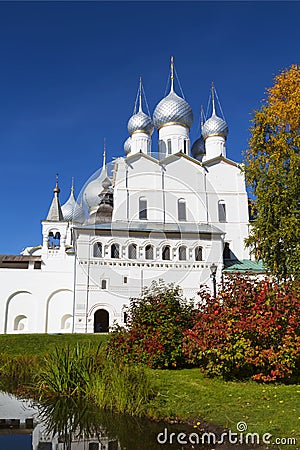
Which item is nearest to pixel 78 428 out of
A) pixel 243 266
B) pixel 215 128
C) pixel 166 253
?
pixel 166 253

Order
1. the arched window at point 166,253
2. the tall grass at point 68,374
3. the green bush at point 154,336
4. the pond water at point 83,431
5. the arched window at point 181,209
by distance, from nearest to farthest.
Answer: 1. the pond water at point 83,431
2. the tall grass at point 68,374
3. the green bush at point 154,336
4. the arched window at point 166,253
5. the arched window at point 181,209

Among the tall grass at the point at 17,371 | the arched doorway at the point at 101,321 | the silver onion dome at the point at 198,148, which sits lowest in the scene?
the tall grass at the point at 17,371

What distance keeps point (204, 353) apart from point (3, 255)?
929 inches

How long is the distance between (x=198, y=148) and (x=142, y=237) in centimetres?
1099

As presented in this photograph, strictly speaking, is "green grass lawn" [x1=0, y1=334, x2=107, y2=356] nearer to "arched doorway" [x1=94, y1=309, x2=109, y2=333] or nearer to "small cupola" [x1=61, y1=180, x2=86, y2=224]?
"arched doorway" [x1=94, y1=309, x2=109, y2=333]

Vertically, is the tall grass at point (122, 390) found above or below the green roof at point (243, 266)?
below

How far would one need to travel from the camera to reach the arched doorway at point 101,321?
2317 centimetres

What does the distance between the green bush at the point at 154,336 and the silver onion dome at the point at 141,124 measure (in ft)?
75.3

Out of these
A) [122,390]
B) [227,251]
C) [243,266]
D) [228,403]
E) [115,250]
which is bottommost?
[228,403]

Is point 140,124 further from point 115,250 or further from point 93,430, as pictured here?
point 93,430

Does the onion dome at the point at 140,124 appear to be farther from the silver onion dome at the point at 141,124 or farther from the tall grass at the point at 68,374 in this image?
the tall grass at the point at 68,374

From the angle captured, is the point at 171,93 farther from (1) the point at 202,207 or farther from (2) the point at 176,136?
(1) the point at 202,207

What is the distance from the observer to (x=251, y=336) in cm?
766

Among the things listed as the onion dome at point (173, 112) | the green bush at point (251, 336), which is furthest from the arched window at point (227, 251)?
the green bush at point (251, 336)
